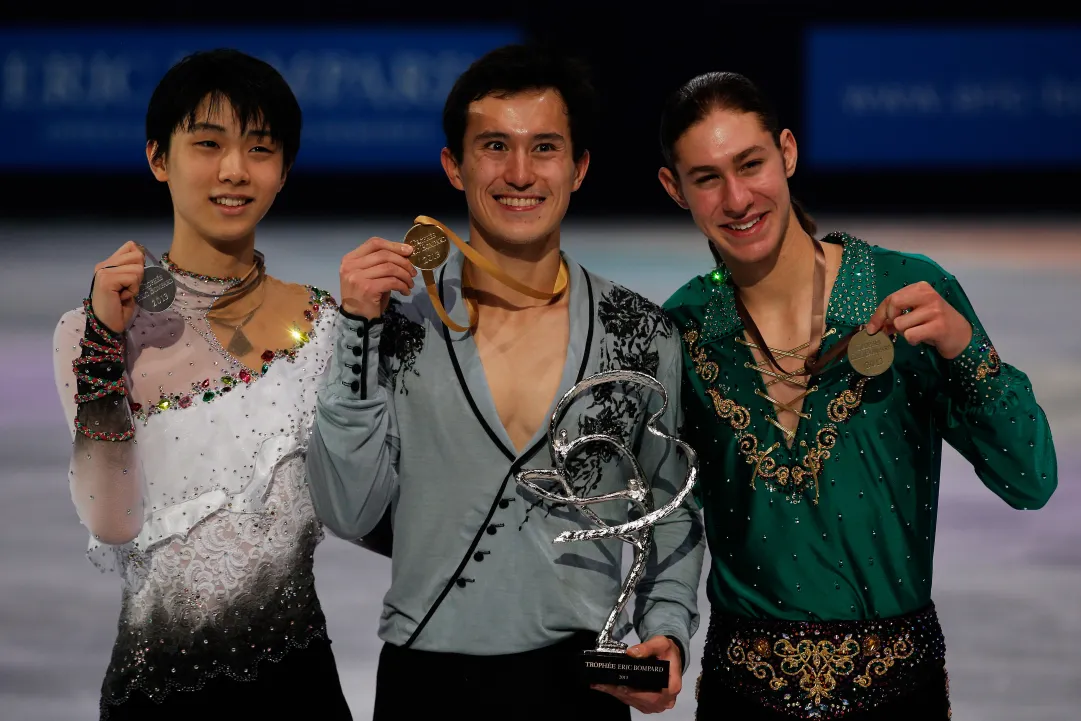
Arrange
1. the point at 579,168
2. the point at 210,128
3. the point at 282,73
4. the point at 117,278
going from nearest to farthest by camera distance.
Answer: the point at 117,278
the point at 210,128
the point at 579,168
the point at 282,73

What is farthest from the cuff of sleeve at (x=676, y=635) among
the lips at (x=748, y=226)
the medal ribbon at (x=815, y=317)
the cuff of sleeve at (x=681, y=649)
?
the lips at (x=748, y=226)

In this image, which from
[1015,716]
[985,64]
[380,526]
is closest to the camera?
[380,526]

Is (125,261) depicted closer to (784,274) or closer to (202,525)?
(202,525)

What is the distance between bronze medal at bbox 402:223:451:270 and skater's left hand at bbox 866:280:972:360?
2.38ft

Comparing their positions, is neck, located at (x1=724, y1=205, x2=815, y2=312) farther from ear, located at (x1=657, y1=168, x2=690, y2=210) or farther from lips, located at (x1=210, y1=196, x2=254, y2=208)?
lips, located at (x1=210, y1=196, x2=254, y2=208)

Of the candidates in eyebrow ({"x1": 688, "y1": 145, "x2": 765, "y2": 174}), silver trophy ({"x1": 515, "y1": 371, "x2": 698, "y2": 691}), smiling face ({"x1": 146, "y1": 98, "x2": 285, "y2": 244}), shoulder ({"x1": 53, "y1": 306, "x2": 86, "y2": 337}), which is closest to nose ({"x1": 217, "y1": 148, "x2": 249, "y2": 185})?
smiling face ({"x1": 146, "y1": 98, "x2": 285, "y2": 244})

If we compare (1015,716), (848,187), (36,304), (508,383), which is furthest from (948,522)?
(848,187)

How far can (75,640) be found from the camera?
3814 millimetres

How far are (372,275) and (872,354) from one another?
83 cm

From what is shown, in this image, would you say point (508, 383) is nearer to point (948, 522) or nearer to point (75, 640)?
point (75, 640)

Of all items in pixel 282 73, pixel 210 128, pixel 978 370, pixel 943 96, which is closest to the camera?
pixel 978 370

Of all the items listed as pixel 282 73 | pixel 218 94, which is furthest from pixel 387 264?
pixel 282 73

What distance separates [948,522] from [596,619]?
2982 mm

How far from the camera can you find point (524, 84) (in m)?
2.38
